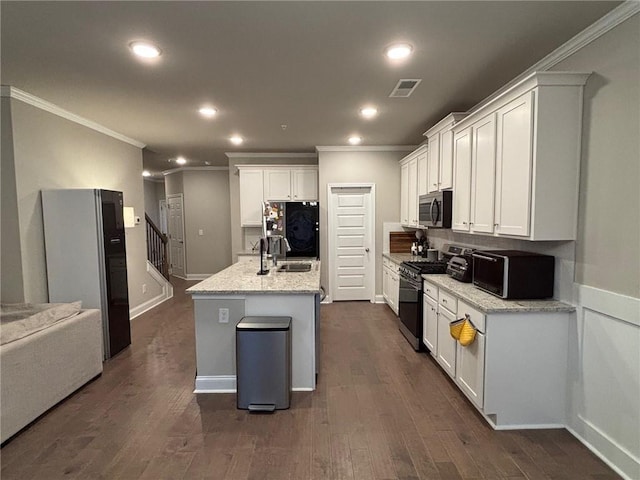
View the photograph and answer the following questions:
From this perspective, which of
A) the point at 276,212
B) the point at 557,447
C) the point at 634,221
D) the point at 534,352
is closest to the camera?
the point at 634,221

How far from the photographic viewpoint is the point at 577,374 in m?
2.25

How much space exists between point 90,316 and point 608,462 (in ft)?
13.3

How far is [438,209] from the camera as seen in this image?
377cm

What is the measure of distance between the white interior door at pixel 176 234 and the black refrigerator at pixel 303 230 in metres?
3.86

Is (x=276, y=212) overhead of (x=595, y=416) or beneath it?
overhead

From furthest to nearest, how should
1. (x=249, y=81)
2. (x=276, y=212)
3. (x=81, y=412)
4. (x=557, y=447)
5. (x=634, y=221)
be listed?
1. (x=276, y=212)
2. (x=249, y=81)
3. (x=81, y=412)
4. (x=557, y=447)
5. (x=634, y=221)

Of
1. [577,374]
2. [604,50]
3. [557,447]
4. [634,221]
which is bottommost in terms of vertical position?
[557,447]

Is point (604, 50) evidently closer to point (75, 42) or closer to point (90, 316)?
point (75, 42)

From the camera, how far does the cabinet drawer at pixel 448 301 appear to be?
112 inches

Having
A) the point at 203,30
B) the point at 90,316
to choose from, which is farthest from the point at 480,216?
the point at 90,316

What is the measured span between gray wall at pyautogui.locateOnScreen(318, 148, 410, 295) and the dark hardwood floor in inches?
112

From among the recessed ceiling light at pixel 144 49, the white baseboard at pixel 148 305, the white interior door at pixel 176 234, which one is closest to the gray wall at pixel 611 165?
the recessed ceiling light at pixel 144 49

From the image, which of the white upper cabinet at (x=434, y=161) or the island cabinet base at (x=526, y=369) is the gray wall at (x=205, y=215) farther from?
the island cabinet base at (x=526, y=369)

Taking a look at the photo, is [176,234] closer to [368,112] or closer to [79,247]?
[79,247]
